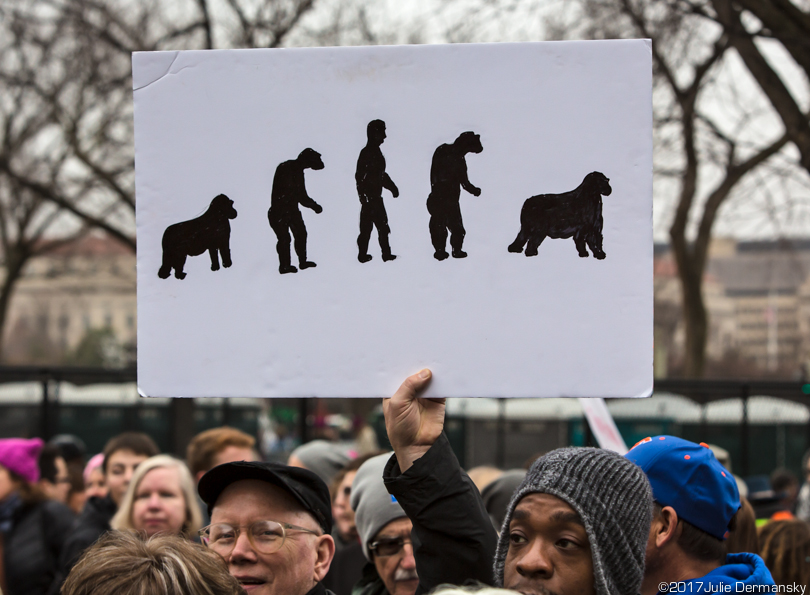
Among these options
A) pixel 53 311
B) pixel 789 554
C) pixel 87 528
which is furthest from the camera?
pixel 53 311

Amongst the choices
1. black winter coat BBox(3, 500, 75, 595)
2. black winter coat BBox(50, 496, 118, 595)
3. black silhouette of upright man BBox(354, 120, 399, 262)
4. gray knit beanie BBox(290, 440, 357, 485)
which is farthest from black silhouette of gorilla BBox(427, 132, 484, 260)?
black winter coat BBox(3, 500, 75, 595)

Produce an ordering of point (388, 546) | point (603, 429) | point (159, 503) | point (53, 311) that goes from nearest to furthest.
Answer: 1. point (388, 546)
2. point (603, 429)
3. point (159, 503)
4. point (53, 311)

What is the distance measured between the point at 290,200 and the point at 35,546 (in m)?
3.36

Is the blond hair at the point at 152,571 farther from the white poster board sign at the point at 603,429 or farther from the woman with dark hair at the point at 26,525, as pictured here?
the woman with dark hair at the point at 26,525

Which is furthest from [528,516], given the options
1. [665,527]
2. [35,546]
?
[35,546]

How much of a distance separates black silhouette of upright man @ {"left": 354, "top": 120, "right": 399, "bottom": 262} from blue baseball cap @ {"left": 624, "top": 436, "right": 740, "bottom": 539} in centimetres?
101

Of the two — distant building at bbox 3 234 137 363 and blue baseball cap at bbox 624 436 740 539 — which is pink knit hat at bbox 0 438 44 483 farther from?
distant building at bbox 3 234 137 363

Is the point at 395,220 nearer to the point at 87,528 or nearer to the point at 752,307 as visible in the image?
the point at 87,528

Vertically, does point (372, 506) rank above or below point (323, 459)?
above

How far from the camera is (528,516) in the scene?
6.75ft

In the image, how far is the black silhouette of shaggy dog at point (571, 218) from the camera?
85.6 inches

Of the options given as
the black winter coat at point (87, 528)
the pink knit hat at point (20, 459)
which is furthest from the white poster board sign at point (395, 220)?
the pink knit hat at point (20, 459)

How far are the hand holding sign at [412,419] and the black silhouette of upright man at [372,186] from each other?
14.2 inches

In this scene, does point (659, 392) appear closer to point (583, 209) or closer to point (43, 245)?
point (583, 209)
